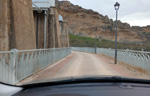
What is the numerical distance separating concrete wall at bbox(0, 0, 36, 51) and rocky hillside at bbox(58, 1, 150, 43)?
10369 centimetres

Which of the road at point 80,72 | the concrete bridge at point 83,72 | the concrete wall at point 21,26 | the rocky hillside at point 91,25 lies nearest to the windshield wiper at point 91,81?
the concrete bridge at point 83,72

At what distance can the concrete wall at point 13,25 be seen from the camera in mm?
8648

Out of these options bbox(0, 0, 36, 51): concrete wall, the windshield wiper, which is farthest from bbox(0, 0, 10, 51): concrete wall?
the windshield wiper

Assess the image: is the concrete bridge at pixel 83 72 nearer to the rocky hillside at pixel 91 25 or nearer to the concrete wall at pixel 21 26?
the concrete wall at pixel 21 26

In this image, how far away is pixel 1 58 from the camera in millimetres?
6176

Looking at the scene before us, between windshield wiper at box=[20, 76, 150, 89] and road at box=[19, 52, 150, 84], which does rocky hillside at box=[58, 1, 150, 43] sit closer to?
road at box=[19, 52, 150, 84]

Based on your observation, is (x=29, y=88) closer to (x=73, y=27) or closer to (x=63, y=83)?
(x=63, y=83)

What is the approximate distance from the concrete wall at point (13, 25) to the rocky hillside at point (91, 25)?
10369 cm

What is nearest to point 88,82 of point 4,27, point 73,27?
point 4,27

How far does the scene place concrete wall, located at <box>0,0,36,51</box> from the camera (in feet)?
28.4

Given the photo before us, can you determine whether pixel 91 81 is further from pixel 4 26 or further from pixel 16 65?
pixel 4 26

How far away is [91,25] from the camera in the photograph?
124688mm

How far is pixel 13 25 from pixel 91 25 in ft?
386

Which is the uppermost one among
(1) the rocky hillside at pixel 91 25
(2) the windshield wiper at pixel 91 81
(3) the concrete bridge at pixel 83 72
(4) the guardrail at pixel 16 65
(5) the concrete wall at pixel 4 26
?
(1) the rocky hillside at pixel 91 25
